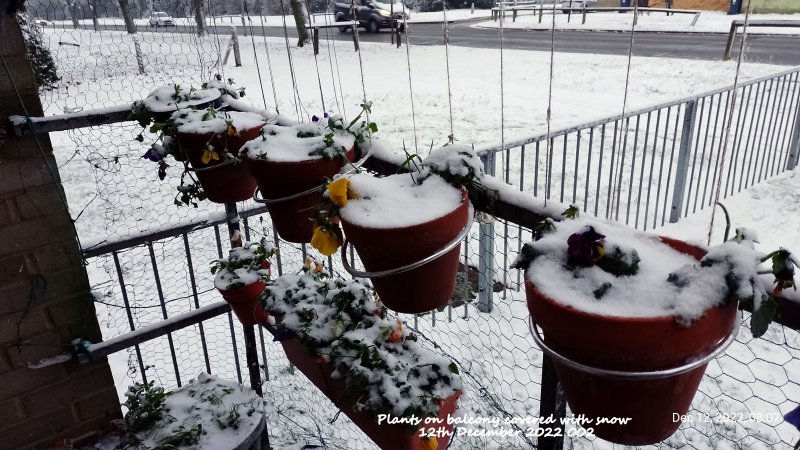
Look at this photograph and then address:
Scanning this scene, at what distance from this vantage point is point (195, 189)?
1989 millimetres

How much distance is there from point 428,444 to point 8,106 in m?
1.66

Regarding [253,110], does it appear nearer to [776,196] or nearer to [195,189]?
[195,189]

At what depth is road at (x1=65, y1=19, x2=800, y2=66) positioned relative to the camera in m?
10.6

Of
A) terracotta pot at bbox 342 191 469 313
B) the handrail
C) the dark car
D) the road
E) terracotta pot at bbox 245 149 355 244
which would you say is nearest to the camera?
terracotta pot at bbox 342 191 469 313

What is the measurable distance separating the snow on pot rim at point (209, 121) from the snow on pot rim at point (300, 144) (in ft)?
0.83

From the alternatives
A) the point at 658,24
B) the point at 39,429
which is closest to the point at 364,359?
the point at 39,429

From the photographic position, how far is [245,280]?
1.97 metres

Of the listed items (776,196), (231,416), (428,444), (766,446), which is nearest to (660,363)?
(428,444)

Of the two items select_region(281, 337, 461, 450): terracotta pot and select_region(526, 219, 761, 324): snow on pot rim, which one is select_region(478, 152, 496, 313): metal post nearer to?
select_region(281, 337, 461, 450): terracotta pot

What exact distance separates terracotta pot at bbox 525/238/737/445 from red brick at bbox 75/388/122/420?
1828 millimetres

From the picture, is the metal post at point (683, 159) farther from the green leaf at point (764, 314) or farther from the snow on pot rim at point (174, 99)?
the green leaf at point (764, 314)

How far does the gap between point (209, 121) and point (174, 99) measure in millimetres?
370

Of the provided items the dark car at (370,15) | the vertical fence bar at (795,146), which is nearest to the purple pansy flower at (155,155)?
the vertical fence bar at (795,146)

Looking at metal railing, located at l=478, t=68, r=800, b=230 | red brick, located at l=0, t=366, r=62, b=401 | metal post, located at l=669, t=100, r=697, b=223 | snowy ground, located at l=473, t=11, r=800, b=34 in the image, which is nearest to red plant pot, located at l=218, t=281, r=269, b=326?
red brick, located at l=0, t=366, r=62, b=401
